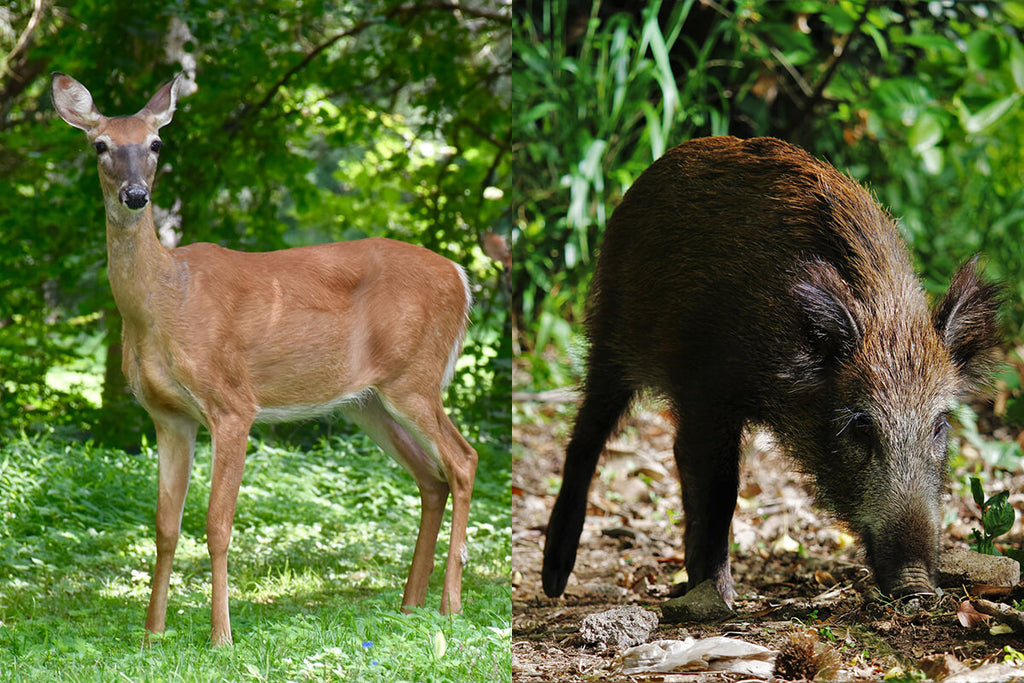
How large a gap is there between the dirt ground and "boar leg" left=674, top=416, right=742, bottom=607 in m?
0.13

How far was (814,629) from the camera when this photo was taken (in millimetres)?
2918

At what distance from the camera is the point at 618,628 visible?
304 centimetres

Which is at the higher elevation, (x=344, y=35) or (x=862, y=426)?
(x=344, y=35)

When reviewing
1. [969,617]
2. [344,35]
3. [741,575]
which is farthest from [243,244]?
[969,617]

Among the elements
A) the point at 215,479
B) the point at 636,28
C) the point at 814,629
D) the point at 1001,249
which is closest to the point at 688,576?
the point at 814,629

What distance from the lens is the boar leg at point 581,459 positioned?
3.98m

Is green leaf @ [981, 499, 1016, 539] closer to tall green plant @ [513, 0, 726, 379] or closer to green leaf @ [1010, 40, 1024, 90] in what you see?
green leaf @ [1010, 40, 1024, 90]

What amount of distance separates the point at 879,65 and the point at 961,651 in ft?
17.1

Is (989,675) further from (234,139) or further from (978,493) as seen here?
(234,139)

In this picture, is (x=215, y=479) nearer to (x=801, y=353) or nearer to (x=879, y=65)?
(x=801, y=353)

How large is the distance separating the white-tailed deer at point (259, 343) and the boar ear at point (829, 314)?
4.46 ft

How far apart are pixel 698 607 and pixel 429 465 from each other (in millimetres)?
1194

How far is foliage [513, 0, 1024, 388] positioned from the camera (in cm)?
605

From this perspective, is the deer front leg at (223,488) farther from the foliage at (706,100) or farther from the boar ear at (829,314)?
the foliage at (706,100)
